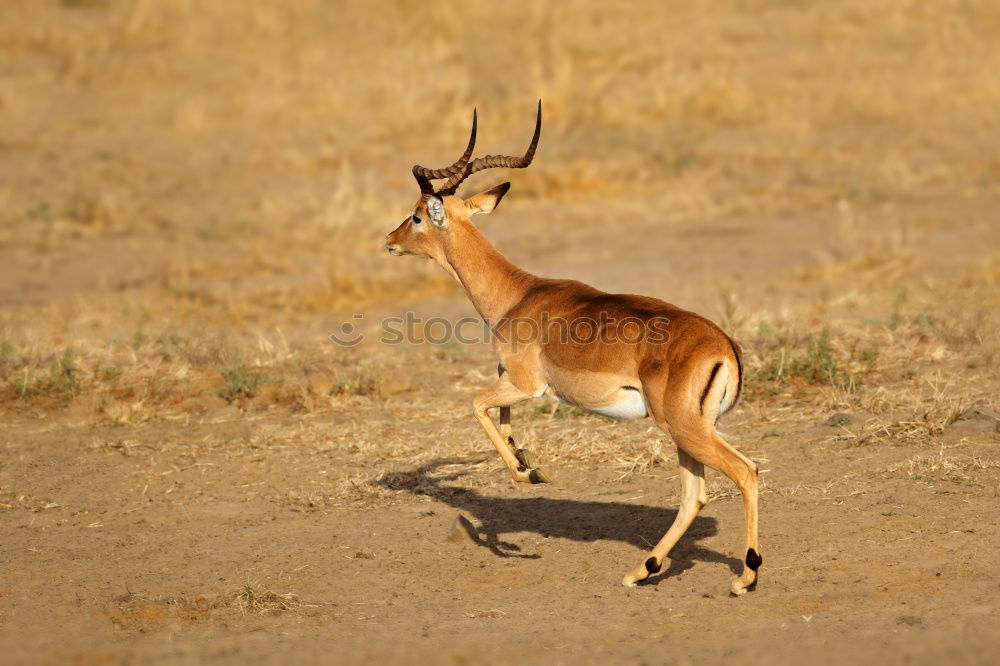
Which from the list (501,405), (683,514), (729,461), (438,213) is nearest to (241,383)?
(438,213)

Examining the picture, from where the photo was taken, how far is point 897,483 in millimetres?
7082

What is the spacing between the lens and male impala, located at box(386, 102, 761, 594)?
5664mm

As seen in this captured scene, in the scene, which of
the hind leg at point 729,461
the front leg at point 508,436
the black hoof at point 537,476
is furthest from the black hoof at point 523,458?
the hind leg at point 729,461

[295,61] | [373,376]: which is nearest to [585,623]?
[373,376]

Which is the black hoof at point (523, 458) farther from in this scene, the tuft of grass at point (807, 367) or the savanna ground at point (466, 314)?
the tuft of grass at point (807, 367)

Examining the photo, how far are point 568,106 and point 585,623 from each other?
49.2 ft

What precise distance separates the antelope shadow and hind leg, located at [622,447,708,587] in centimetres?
15

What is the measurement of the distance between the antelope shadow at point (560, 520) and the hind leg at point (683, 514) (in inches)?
5.8

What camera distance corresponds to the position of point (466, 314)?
40.4 feet

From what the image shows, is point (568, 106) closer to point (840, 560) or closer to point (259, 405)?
point (259, 405)

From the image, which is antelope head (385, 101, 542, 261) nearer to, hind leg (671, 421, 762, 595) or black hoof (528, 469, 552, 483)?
black hoof (528, 469, 552, 483)

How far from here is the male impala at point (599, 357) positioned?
566 centimetres

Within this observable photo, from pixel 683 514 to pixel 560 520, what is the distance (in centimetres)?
115

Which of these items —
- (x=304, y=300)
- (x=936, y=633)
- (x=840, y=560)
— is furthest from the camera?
(x=304, y=300)
